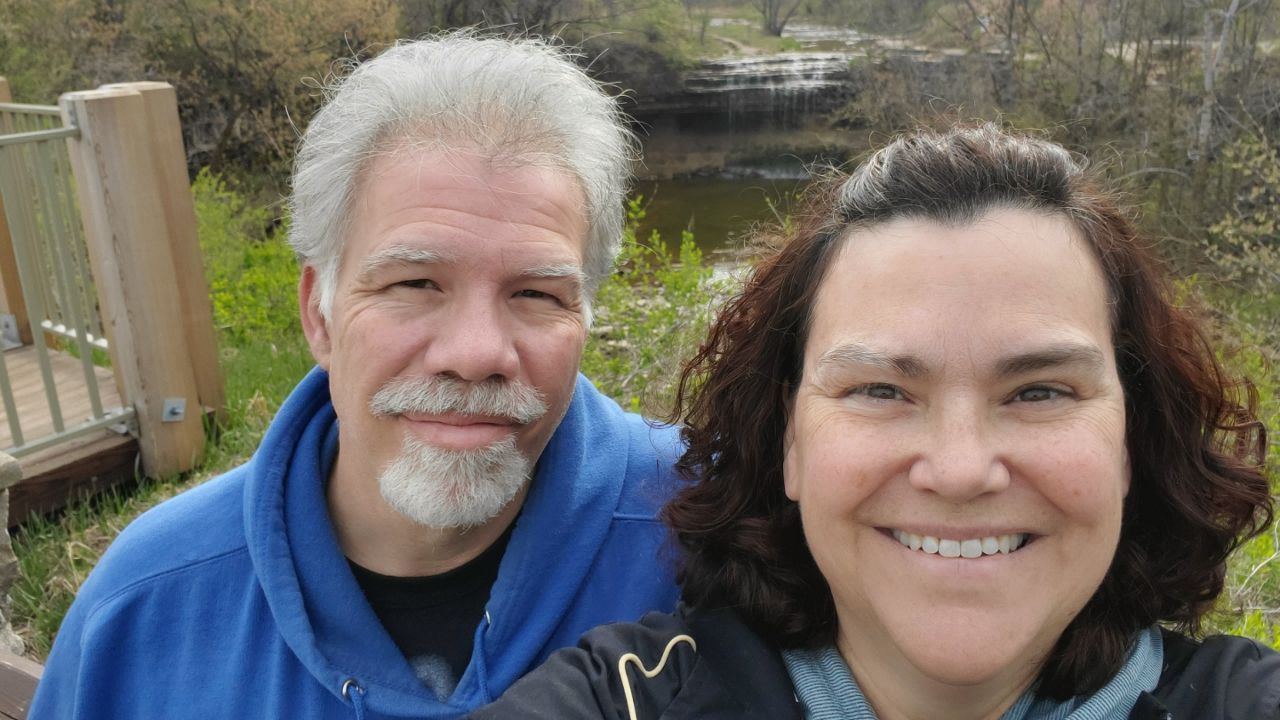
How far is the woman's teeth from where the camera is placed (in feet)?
4.50

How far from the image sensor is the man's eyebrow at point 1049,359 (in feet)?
4.44

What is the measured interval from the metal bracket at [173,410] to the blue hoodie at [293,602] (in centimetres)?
328

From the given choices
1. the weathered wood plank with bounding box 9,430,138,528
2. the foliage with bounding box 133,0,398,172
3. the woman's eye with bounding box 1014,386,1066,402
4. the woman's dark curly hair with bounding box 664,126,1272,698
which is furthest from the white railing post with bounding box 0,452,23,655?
the foliage with bounding box 133,0,398,172

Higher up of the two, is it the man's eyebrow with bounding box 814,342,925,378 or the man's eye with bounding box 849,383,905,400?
the man's eyebrow with bounding box 814,342,925,378

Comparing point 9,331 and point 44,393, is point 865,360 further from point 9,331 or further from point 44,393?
point 9,331

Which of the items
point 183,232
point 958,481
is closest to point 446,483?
point 958,481

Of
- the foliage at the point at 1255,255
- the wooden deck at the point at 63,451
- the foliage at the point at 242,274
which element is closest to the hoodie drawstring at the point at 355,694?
the wooden deck at the point at 63,451

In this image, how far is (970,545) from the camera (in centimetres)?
137

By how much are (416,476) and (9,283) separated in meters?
5.33

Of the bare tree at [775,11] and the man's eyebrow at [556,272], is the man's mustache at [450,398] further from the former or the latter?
the bare tree at [775,11]

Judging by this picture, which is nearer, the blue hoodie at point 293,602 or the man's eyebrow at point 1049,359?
the man's eyebrow at point 1049,359

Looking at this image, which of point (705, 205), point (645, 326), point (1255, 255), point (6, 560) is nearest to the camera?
point (6, 560)

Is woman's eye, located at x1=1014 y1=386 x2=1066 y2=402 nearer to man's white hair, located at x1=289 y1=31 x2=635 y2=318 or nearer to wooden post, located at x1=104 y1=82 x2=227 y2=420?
man's white hair, located at x1=289 y1=31 x2=635 y2=318

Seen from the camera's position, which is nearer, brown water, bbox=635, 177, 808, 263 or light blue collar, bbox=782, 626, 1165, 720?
light blue collar, bbox=782, 626, 1165, 720
